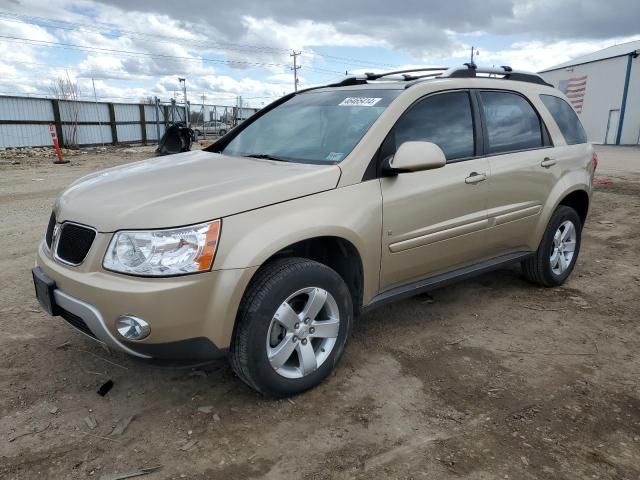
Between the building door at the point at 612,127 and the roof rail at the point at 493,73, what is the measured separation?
28.8m

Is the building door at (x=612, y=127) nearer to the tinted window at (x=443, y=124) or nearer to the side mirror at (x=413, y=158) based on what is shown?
the tinted window at (x=443, y=124)

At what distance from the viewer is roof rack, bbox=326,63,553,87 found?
370 cm

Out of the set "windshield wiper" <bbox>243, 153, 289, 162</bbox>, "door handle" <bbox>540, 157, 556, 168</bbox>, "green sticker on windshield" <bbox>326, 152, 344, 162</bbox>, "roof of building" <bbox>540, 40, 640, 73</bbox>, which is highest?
"roof of building" <bbox>540, 40, 640, 73</bbox>

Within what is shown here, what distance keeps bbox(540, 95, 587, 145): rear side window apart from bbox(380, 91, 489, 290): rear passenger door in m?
1.13

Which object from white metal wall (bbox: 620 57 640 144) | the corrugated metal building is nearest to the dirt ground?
white metal wall (bbox: 620 57 640 144)

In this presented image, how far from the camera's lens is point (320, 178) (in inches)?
110

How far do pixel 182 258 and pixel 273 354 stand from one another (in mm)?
723

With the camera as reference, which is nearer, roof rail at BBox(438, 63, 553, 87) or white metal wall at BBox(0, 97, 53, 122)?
roof rail at BBox(438, 63, 553, 87)

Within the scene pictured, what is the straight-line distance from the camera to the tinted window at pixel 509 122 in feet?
12.3

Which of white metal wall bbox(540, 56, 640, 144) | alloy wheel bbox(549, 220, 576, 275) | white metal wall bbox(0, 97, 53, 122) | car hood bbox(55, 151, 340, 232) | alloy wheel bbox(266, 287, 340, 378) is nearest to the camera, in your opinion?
car hood bbox(55, 151, 340, 232)

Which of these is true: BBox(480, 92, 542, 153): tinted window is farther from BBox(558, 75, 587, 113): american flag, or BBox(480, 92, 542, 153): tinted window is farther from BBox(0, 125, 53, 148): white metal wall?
BBox(558, 75, 587, 113): american flag

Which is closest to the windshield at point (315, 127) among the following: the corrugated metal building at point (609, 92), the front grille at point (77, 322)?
the front grille at point (77, 322)

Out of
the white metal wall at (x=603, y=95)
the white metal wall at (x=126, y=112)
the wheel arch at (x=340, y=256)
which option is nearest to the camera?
the wheel arch at (x=340, y=256)

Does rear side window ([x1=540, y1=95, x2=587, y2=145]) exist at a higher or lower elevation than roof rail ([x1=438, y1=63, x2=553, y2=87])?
lower
